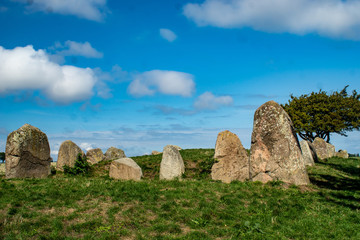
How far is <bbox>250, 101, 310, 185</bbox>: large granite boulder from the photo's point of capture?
57.2ft

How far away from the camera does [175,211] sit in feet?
39.9

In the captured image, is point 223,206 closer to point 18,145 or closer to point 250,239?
point 250,239

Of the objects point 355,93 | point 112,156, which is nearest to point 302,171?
point 112,156

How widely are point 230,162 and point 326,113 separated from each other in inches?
1654

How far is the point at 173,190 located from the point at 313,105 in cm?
4718

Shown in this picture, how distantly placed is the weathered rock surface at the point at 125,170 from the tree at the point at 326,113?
42.2 metres

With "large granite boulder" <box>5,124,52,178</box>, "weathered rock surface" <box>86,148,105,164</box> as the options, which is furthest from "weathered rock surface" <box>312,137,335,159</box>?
"large granite boulder" <box>5,124,52,178</box>

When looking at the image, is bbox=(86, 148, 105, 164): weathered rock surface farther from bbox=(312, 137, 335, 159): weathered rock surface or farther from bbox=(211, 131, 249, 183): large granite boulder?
bbox=(312, 137, 335, 159): weathered rock surface

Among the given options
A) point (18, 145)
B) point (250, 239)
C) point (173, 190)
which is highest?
point (18, 145)

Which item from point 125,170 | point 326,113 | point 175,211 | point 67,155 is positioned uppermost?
point 326,113

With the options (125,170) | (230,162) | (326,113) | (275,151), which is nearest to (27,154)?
(125,170)

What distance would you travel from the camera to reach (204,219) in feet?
37.9

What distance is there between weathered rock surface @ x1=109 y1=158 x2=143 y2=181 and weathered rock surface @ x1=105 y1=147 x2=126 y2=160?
48.7 ft

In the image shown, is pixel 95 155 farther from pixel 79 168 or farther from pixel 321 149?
pixel 321 149
